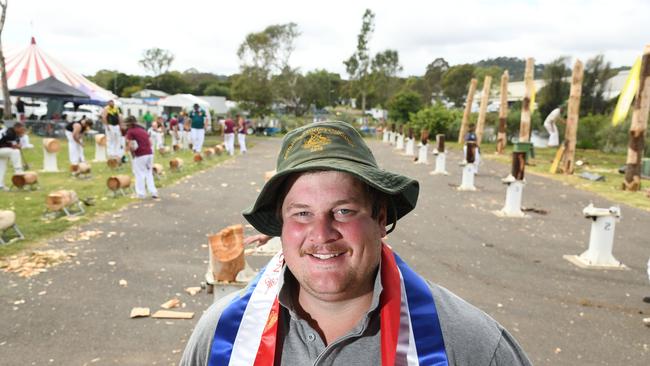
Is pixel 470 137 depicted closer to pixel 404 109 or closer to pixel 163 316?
pixel 163 316

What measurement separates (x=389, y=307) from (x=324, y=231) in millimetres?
318

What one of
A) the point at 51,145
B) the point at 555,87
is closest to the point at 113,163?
the point at 51,145

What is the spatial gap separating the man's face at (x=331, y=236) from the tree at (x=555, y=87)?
4126 centimetres

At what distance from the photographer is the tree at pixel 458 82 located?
255ft

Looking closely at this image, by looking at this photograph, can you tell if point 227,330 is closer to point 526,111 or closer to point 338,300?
point 338,300

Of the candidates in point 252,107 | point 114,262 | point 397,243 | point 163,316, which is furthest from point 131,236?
point 252,107

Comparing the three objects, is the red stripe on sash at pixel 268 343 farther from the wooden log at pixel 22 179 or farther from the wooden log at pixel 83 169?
the wooden log at pixel 83 169

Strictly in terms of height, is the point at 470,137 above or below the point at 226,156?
above

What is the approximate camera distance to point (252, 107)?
4544 cm

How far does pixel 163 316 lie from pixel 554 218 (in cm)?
889

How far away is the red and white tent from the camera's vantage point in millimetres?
26547

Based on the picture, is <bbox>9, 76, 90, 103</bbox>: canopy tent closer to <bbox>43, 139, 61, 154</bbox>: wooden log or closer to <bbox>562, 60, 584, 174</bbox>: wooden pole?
<bbox>43, 139, 61, 154</bbox>: wooden log

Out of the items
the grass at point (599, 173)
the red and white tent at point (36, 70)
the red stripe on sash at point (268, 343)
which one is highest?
the red and white tent at point (36, 70)

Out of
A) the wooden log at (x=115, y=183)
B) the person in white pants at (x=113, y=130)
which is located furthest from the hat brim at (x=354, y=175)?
the person in white pants at (x=113, y=130)
